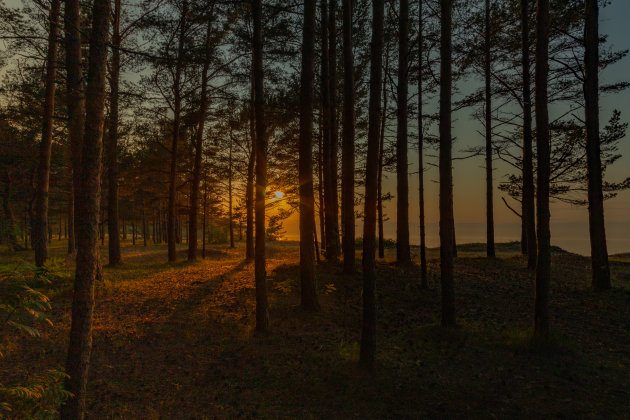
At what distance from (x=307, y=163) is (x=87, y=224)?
6.11 meters

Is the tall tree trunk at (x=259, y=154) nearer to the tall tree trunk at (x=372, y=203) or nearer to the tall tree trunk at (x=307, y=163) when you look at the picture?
the tall tree trunk at (x=307, y=163)

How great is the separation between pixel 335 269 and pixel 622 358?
30.4 ft

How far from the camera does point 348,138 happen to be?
10195 mm

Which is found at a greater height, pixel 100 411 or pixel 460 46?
pixel 460 46

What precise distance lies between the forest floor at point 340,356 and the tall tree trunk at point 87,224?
470 millimetres

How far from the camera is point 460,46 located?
15750mm

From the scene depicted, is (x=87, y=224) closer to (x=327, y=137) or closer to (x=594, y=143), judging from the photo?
(x=327, y=137)

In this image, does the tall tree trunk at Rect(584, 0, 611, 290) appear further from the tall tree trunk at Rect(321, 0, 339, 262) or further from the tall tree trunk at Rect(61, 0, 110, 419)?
the tall tree trunk at Rect(61, 0, 110, 419)

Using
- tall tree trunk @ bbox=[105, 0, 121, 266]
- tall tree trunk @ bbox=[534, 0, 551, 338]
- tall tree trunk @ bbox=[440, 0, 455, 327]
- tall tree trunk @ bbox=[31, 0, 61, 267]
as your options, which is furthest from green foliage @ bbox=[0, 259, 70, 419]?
tall tree trunk @ bbox=[105, 0, 121, 266]

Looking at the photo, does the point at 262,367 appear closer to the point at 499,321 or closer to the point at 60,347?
the point at 60,347

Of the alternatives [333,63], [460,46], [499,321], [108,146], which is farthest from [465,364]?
[108,146]

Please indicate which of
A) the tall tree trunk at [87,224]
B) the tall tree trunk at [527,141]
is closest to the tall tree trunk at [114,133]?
the tall tree trunk at [87,224]

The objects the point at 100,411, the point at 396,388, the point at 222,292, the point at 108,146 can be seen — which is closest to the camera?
the point at 100,411

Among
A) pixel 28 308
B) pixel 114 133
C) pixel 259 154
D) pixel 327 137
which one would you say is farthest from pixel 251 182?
pixel 28 308
